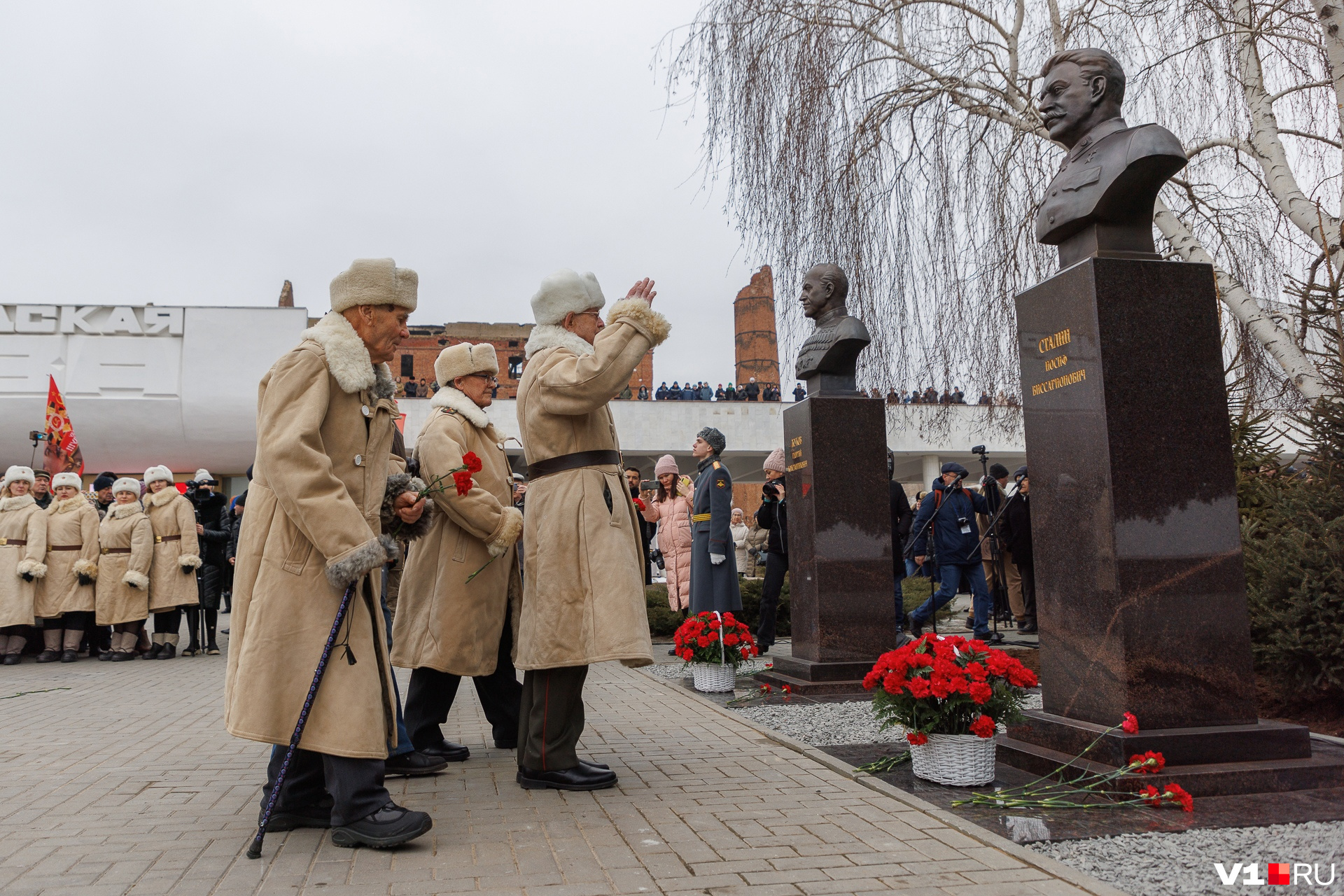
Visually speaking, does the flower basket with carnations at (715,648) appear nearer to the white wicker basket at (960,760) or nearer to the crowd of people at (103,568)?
the white wicker basket at (960,760)

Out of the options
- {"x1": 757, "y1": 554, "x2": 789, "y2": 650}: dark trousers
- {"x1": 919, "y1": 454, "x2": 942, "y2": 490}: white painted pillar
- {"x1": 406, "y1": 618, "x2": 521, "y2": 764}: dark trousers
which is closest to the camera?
{"x1": 406, "y1": 618, "x2": 521, "y2": 764}: dark trousers

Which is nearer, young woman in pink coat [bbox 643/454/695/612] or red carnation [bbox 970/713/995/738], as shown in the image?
red carnation [bbox 970/713/995/738]

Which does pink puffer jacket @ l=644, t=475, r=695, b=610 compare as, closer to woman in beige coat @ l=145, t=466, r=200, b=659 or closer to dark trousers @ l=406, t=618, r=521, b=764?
woman in beige coat @ l=145, t=466, r=200, b=659

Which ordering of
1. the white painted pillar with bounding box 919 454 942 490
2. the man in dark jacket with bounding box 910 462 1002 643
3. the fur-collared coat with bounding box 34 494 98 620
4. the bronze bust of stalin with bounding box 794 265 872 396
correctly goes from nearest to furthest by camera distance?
the bronze bust of stalin with bounding box 794 265 872 396, the man in dark jacket with bounding box 910 462 1002 643, the fur-collared coat with bounding box 34 494 98 620, the white painted pillar with bounding box 919 454 942 490

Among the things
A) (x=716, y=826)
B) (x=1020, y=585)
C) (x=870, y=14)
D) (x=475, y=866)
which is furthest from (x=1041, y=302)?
(x=1020, y=585)

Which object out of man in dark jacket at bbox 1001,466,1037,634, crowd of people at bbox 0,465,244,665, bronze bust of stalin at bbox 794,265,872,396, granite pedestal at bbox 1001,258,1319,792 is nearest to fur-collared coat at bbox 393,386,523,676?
granite pedestal at bbox 1001,258,1319,792

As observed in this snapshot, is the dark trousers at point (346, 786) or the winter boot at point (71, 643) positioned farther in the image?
the winter boot at point (71, 643)

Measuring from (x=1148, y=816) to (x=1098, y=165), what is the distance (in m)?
2.97

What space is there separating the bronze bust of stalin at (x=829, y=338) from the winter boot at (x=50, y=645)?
369 inches

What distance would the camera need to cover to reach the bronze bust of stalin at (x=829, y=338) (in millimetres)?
8312

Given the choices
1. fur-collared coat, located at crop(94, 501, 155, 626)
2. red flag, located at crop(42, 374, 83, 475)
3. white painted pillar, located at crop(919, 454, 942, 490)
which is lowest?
fur-collared coat, located at crop(94, 501, 155, 626)

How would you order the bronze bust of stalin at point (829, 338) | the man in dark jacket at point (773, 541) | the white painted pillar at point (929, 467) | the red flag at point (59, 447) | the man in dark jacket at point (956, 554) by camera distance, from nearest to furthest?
the bronze bust of stalin at point (829, 338)
the man in dark jacket at point (773, 541)
the man in dark jacket at point (956, 554)
the red flag at point (59, 447)
the white painted pillar at point (929, 467)

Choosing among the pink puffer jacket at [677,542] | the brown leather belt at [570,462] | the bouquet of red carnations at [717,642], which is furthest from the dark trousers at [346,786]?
the pink puffer jacket at [677,542]

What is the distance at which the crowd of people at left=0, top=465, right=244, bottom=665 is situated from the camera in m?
11.3
